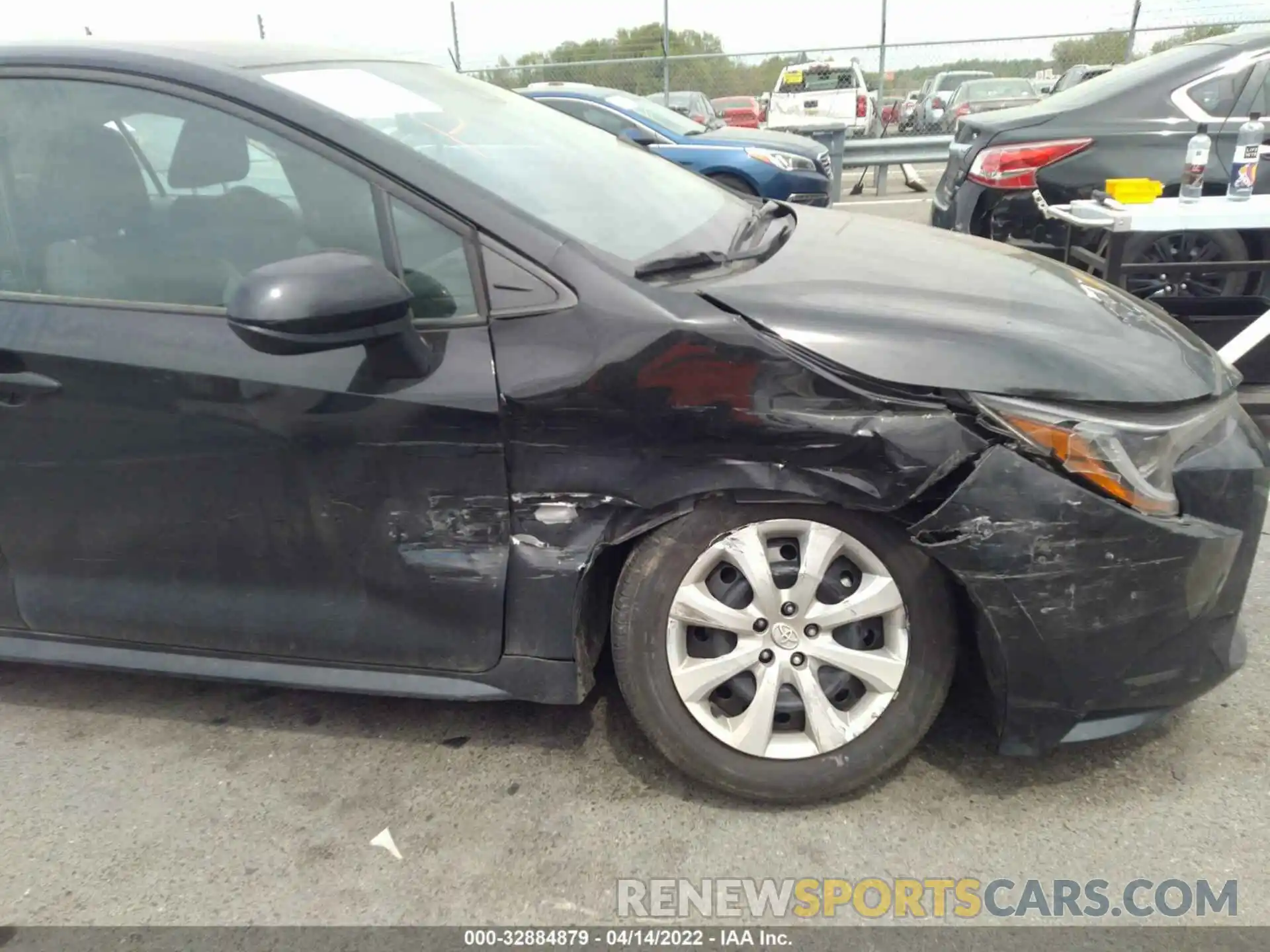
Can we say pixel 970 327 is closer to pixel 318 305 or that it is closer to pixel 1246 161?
pixel 318 305

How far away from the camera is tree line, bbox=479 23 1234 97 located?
14.6 m

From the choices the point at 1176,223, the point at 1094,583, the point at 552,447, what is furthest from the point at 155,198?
the point at 1176,223

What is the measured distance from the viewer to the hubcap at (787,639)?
2.02 m

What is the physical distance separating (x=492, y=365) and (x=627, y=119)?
8005mm

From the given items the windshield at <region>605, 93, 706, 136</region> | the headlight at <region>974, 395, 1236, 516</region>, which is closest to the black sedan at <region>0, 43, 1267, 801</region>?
the headlight at <region>974, 395, 1236, 516</region>

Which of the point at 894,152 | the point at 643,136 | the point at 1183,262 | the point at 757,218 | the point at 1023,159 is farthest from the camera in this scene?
the point at 894,152

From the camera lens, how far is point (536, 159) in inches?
98.9

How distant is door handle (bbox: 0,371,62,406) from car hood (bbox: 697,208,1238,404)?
150 cm

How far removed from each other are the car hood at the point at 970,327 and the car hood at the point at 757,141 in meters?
7.05

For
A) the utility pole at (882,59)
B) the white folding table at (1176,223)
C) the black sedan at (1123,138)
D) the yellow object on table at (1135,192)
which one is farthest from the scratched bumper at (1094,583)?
the utility pole at (882,59)

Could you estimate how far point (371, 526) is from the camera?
2.13 m

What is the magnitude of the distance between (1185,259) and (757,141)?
527 centimetres

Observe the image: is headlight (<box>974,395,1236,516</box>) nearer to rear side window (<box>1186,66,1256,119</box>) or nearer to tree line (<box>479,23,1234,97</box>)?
rear side window (<box>1186,66,1256,119</box>)
